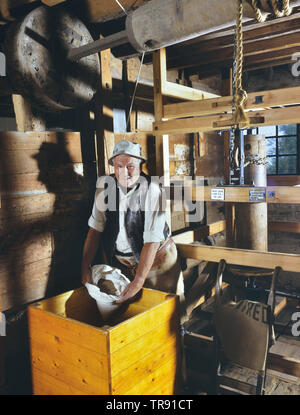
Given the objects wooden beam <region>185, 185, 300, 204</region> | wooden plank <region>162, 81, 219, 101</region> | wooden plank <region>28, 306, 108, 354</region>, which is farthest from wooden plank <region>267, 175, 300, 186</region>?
wooden plank <region>28, 306, 108, 354</region>

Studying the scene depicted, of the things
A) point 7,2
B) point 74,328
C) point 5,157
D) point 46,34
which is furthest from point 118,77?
point 74,328

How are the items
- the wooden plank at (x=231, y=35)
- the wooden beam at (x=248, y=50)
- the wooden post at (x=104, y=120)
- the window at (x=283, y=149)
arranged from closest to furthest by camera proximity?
the wooden plank at (x=231, y=35) < the wooden post at (x=104, y=120) < the wooden beam at (x=248, y=50) < the window at (x=283, y=149)

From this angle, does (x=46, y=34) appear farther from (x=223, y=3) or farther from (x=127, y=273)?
(x=127, y=273)

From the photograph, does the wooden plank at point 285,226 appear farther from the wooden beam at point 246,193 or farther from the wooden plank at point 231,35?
the wooden plank at point 231,35

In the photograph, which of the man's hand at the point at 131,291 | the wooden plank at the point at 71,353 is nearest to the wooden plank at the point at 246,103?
the man's hand at the point at 131,291

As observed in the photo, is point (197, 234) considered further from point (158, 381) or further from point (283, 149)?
point (283, 149)

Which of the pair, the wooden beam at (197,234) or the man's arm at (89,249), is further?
the wooden beam at (197,234)

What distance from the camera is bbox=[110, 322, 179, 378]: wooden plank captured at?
2172 millimetres

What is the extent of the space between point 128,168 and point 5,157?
1.00 metres

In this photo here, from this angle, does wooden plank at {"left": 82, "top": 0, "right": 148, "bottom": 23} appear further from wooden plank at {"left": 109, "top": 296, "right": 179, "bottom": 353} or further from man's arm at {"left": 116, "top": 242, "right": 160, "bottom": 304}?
wooden plank at {"left": 109, "top": 296, "right": 179, "bottom": 353}

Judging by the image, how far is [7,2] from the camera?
9.07 ft

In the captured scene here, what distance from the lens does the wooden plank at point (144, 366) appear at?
2.21 metres

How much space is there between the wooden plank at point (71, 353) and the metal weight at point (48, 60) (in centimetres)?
197

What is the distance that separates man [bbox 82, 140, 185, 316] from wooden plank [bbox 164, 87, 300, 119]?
737 millimetres
